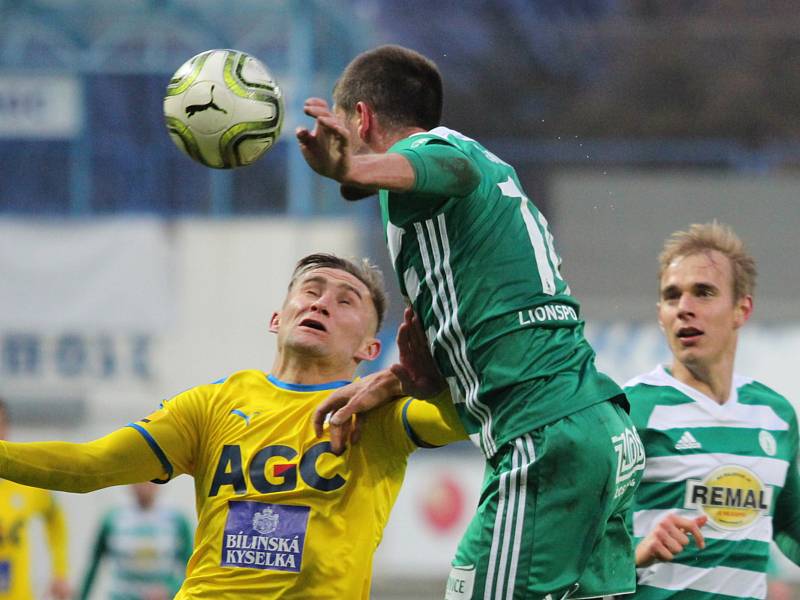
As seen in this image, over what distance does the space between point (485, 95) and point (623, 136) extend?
2.45 m

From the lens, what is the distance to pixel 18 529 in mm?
8680

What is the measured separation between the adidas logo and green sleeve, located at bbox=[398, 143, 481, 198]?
5.84ft

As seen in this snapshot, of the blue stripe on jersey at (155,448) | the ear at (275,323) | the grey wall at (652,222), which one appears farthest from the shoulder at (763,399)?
the grey wall at (652,222)

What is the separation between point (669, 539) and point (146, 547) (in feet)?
22.3

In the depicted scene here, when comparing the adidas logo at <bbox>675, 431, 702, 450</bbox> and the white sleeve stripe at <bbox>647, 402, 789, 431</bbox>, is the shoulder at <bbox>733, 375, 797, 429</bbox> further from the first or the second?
the adidas logo at <bbox>675, 431, 702, 450</bbox>

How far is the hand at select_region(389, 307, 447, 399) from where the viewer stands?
3.88 metres

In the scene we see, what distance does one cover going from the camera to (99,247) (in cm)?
1270

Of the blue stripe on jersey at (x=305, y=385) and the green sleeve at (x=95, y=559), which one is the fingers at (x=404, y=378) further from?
the green sleeve at (x=95, y=559)

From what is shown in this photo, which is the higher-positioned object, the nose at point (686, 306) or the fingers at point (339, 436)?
the nose at point (686, 306)

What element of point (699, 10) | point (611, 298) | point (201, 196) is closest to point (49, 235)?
point (201, 196)

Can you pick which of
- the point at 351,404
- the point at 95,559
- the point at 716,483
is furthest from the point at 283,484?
the point at 95,559

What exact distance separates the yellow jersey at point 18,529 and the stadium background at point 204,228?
9.23 ft

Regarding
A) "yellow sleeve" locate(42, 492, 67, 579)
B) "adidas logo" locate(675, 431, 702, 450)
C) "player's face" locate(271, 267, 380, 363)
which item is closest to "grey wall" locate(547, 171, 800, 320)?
"yellow sleeve" locate(42, 492, 67, 579)

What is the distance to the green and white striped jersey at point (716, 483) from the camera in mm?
4738
